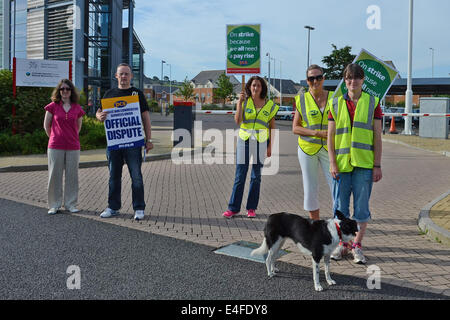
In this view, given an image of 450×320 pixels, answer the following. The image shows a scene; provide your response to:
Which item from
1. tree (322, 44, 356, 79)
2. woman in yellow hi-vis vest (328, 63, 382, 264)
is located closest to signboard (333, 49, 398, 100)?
woman in yellow hi-vis vest (328, 63, 382, 264)

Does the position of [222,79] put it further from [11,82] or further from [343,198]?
[343,198]

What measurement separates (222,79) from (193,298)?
8726 cm

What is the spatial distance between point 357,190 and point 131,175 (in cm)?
326

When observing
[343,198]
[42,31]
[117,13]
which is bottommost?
[343,198]

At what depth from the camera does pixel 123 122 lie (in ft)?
22.0

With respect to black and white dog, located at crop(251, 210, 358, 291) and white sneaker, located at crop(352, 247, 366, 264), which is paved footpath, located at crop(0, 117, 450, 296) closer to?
white sneaker, located at crop(352, 247, 366, 264)

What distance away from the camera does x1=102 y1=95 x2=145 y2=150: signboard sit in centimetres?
663

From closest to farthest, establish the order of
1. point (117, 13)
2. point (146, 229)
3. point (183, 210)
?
point (146, 229), point (183, 210), point (117, 13)

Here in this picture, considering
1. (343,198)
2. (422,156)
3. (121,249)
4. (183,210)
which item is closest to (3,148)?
(183,210)

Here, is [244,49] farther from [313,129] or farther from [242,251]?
[242,251]

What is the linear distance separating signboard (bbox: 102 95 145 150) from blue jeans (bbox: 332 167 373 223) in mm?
3048

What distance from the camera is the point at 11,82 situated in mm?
14656

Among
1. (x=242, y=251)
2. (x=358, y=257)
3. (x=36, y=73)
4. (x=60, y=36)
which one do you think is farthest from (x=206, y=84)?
(x=358, y=257)
